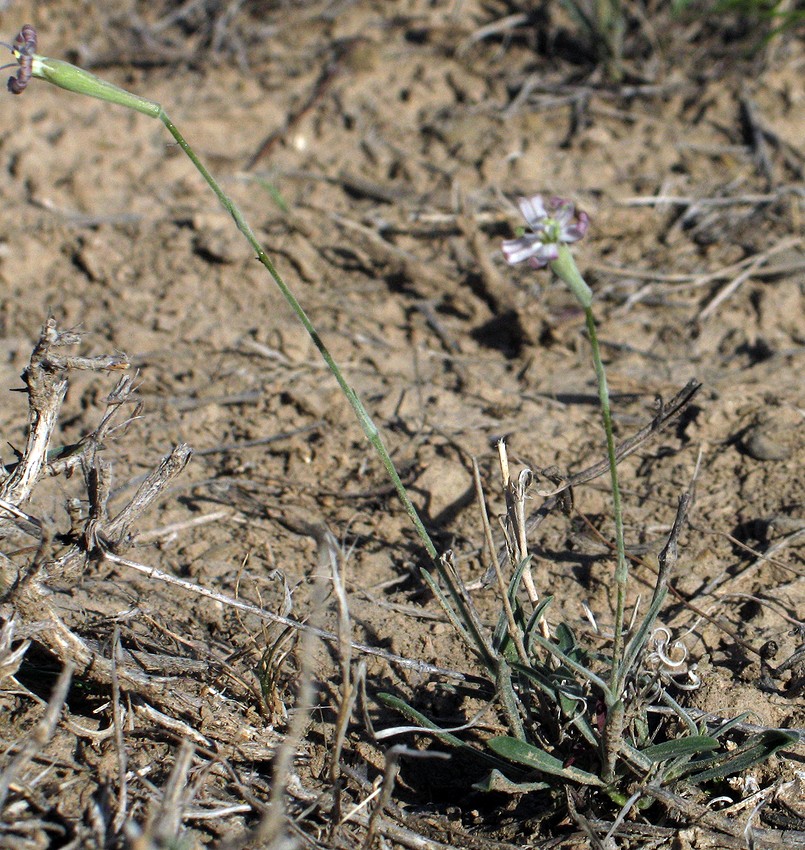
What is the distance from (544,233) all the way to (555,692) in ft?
2.90

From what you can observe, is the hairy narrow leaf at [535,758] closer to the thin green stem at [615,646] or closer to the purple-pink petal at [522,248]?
the thin green stem at [615,646]

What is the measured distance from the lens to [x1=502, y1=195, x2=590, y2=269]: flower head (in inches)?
54.6

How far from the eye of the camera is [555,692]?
166 cm

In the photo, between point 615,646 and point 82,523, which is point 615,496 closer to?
point 615,646

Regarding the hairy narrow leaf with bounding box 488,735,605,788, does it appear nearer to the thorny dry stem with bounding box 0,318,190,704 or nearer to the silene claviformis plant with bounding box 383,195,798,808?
the silene claviformis plant with bounding box 383,195,798,808

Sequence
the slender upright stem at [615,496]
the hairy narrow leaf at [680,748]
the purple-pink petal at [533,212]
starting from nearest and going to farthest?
→ the slender upright stem at [615,496] → the purple-pink petal at [533,212] → the hairy narrow leaf at [680,748]

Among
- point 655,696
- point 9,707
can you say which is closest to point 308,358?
point 9,707

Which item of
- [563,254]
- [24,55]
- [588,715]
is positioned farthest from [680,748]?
[24,55]

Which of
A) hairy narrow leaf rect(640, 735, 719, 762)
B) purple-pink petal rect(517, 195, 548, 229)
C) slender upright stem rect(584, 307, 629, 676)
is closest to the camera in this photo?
slender upright stem rect(584, 307, 629, 676)

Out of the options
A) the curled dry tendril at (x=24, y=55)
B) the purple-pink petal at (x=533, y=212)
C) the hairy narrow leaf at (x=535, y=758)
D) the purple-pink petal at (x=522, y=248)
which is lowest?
the hairy narrow leaf at (x=535, y=758)

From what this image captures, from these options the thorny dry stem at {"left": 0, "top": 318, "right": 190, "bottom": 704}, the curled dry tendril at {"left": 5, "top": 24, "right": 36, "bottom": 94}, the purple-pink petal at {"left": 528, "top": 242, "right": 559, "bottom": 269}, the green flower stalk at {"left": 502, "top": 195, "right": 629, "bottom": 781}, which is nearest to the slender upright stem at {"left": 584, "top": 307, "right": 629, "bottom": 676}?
the green flower stalk at {"left": 502, "top": 195, "right": 629, "bottom": 781}

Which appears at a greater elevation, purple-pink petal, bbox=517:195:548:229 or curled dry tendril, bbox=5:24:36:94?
curled dry tendril, bbox=5:24:36:94

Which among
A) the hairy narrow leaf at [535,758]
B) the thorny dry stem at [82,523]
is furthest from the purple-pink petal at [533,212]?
the hairy narrow leaf at [535,758]

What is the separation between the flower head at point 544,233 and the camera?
139 centimetres
